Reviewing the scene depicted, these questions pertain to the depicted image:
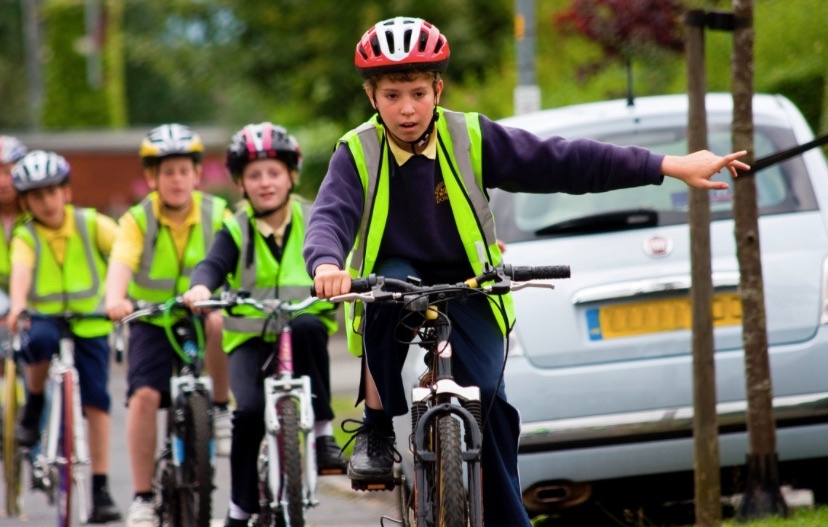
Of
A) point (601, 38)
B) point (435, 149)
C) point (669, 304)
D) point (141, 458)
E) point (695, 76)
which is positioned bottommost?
point (141, 458)

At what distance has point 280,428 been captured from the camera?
6680 millimetres

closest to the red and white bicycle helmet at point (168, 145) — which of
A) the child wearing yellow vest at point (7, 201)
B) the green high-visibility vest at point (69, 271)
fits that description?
the green high-visibility vest at point (69, 271)

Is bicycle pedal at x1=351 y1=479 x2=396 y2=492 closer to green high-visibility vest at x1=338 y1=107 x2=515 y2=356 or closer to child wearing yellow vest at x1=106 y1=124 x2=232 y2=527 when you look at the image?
green high-visibility vest at x1=338 y1=107 x2=515 y2=356

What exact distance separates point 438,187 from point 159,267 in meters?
3.32

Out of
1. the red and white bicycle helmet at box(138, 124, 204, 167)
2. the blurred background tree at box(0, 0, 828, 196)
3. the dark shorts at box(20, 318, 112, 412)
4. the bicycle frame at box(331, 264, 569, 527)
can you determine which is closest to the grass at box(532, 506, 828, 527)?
the bicycle frame at box(331, 264, 569, 527)

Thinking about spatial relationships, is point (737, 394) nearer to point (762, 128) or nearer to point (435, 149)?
point (762, 128)

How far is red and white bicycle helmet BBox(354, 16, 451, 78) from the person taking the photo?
5008mm

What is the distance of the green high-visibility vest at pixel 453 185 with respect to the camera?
200 inches

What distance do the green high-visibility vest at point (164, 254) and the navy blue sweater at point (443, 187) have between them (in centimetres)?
311

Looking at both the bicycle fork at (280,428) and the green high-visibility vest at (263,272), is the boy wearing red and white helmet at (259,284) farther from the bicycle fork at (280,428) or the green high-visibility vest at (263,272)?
the bicycle fork at (280,428)

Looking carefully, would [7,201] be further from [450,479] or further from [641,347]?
[450,479]

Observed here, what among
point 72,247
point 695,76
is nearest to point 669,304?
point 695,76

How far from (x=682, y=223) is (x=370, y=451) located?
2.30 m

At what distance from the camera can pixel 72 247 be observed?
29.5ft
